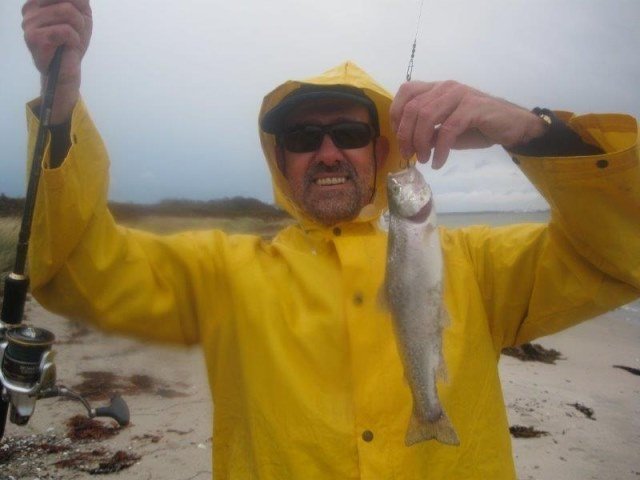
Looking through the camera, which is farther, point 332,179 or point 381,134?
point 381,134

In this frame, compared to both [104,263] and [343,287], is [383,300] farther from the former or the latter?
[104,263]

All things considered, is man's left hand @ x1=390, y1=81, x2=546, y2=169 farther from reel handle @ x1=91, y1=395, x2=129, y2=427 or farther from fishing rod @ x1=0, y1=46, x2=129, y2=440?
reel handle @ x1=91, y1=395, x2=129, y2=427

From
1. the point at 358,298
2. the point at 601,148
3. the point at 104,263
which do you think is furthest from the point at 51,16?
the point at 601,148

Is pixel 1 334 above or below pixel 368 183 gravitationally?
below

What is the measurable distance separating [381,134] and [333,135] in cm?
73

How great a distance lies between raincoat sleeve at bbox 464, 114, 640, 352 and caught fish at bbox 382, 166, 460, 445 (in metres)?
0.35

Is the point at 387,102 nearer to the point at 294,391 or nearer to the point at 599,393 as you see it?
the point at 294,391

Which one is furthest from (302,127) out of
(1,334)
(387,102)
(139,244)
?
(1,334)

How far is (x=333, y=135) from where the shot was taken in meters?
3.03

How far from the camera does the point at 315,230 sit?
9.96 feet

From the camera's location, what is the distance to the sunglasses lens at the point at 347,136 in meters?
3.03

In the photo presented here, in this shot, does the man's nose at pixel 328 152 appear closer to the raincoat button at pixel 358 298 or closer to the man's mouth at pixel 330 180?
the man's mouth at pixel 330 180

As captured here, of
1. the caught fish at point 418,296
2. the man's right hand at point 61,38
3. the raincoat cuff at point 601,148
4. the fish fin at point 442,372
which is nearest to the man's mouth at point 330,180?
the caught fish at point 418,296

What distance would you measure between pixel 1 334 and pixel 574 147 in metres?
2.81
